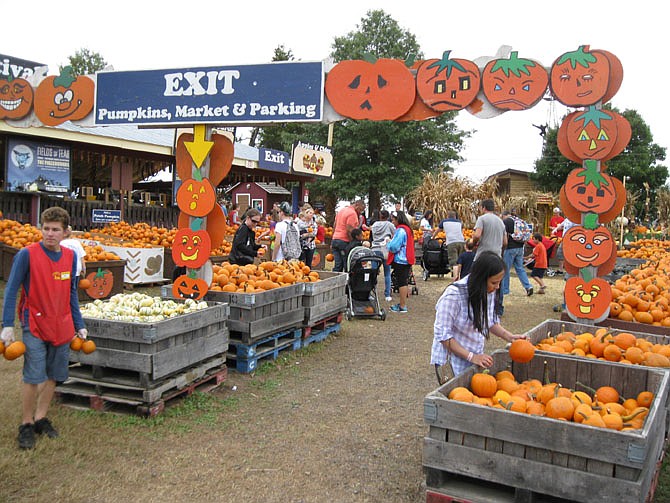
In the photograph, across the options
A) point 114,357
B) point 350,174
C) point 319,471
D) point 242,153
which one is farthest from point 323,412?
point 350,174

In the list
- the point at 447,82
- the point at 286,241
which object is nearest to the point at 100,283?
the point at 286,241

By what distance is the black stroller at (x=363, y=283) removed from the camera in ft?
32.1

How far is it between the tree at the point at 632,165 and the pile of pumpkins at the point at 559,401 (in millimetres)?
36265

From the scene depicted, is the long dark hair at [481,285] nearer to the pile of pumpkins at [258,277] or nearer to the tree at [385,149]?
the pile of pumpkins at [258,277]

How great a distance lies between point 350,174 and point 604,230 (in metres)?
31.1

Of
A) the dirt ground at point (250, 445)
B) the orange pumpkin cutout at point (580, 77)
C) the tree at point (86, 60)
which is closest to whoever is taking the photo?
the dirt ground at point (250, 445)

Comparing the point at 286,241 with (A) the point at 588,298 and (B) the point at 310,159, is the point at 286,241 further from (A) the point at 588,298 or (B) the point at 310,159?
(B) the point at 310,159

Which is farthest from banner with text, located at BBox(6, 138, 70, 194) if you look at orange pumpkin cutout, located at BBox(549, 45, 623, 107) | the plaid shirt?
the plaid shirt

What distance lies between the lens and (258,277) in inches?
299

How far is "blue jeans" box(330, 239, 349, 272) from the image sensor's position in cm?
1142

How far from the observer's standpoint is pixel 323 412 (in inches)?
218

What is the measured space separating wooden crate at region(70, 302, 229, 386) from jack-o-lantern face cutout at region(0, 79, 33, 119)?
3758 mm

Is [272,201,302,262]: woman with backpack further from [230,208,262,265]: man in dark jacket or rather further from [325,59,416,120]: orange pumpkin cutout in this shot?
[325,59,416,120]: orange pumpkin cutout

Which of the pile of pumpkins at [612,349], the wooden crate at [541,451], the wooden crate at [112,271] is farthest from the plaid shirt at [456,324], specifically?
the wooden crate at [112,271]
